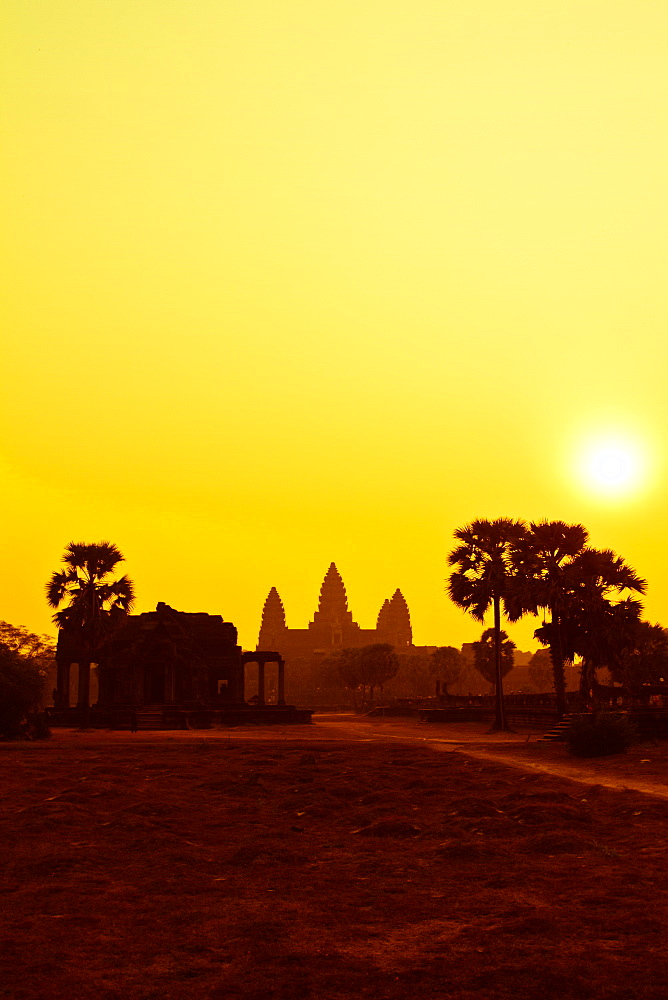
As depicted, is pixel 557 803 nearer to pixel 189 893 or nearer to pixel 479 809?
pixel 479 809

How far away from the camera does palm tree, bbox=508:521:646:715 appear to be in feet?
145

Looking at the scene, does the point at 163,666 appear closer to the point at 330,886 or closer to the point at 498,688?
the point at 498,688

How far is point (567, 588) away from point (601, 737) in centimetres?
1326

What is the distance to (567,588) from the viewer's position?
44.8m

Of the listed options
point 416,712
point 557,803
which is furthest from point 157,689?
point 557,803

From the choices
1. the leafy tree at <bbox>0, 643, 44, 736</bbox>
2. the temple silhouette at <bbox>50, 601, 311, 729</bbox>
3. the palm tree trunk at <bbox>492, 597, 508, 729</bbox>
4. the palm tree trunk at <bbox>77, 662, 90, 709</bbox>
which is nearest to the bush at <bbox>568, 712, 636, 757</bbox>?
the palm tree trunk at <bbox>492, 597, 508, 729</bbox>

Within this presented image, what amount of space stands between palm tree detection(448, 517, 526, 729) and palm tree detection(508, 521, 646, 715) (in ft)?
11.8

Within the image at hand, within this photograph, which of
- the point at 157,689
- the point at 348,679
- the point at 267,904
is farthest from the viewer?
the point at 348,679

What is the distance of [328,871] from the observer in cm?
1608

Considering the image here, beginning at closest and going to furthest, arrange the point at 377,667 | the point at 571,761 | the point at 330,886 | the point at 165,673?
1. the point at 330,886
2. the point at 571,761
3. the point at 165,673
4. the point at 377,667

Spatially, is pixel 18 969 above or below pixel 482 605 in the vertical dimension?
below

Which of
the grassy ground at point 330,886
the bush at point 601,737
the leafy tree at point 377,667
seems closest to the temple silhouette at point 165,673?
the bush at point 601,737

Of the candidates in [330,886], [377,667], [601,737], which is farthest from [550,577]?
[377,667]

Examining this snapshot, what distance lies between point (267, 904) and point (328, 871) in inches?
96.3
